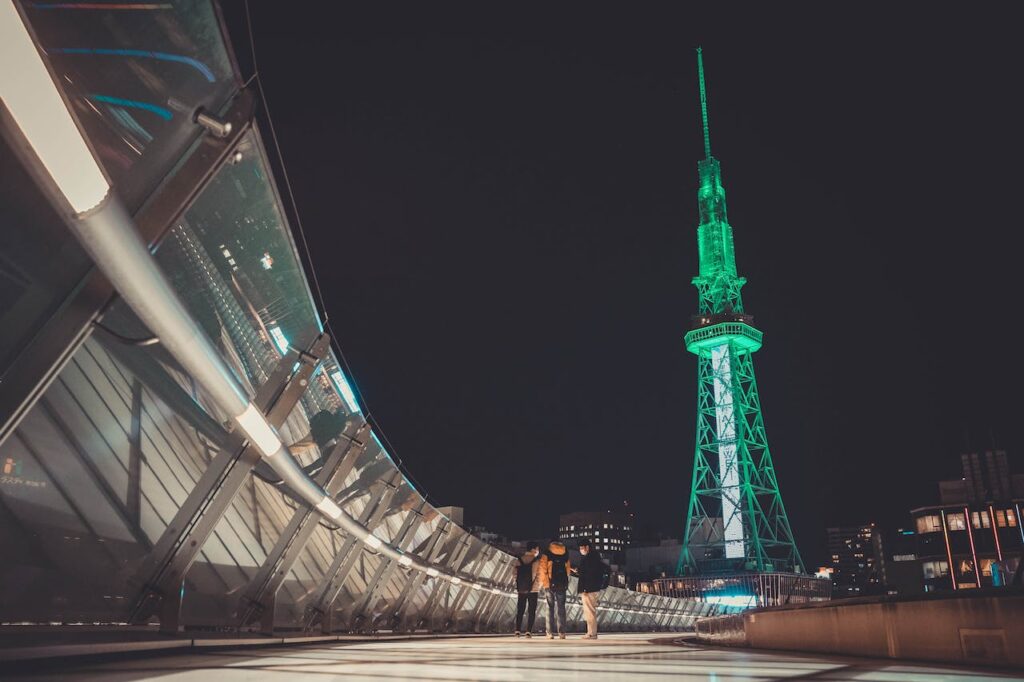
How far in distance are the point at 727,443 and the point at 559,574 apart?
289 ft

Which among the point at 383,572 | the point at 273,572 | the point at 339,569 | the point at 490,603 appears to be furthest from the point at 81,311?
the point at 490,603

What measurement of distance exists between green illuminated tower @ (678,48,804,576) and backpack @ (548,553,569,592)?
85.1 meters

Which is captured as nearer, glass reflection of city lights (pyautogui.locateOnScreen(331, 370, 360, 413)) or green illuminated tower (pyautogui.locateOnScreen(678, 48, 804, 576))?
glass reflection of city lights (pyautogui.locateOnScreen(331, 370, 360, 413))

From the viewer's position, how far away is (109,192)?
261cm

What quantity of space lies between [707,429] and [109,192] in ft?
327

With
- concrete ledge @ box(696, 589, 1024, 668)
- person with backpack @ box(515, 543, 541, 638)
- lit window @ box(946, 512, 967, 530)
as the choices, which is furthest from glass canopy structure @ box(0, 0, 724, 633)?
lit window @ box(946, 512, 967, 530)

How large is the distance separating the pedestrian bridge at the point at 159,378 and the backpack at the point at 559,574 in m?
4.07

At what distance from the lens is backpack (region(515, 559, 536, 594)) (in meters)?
12.8

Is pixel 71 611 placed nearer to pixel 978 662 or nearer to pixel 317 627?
pixel 317 627

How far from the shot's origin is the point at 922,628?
5129 mm

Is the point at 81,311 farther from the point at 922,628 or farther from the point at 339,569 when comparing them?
the point at 339,569

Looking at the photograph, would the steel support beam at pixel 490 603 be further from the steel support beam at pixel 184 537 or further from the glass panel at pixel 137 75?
the glass panel at pixel 137 75

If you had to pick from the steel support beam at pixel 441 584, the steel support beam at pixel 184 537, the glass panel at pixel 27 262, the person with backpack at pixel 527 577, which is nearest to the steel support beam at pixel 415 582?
the steel support beam at pixel 441 584

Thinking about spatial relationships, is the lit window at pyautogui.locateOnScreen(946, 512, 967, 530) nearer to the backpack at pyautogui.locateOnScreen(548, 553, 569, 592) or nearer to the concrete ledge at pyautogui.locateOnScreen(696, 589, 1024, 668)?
the backpack at pyautogui.locateOnScreen(548, 553, 569, 592)
